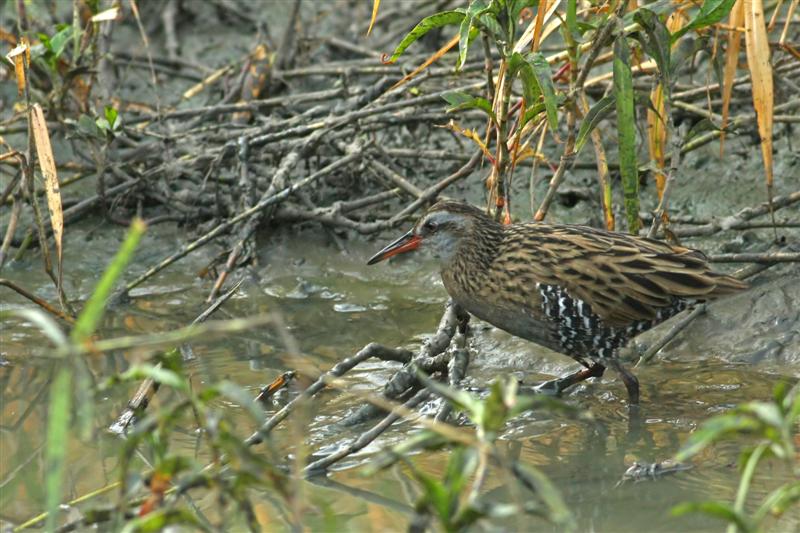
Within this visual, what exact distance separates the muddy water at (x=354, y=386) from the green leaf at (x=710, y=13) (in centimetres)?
139

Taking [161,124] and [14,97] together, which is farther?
[14,97]

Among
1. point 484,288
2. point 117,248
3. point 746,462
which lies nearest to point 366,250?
point 117,248

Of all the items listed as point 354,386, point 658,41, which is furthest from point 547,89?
point 354,386

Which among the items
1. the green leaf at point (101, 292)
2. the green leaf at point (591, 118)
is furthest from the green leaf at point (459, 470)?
the green leaf at point (591, 118)

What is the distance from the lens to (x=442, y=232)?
4.77 meters

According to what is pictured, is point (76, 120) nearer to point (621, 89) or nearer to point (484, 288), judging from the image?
point (484, 288)

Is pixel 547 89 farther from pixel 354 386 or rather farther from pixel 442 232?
pixel 354 386

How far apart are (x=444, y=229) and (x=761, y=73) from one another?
1.42 m

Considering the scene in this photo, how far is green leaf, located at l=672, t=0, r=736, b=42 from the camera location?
4.12 metres

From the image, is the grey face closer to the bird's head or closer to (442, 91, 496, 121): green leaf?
the bird's head

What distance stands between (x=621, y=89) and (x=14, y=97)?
13.8ft

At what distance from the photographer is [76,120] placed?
6035mm

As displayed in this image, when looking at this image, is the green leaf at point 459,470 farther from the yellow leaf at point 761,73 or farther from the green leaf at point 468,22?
→ the yellow leaf at point 761,73

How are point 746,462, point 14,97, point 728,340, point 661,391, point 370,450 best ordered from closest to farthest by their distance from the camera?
1. point 746,462
2. point 370,450
3. point 661,391
4. point 728,340
5. point 14,97
